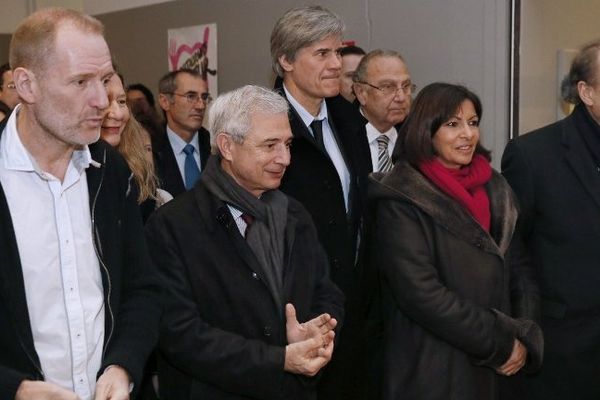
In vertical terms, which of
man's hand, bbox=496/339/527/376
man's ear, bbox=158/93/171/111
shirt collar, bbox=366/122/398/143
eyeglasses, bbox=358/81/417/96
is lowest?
man's hand, bbox=496/339/527/376

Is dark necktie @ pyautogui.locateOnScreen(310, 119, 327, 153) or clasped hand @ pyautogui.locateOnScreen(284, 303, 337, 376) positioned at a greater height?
dark necktie @ pyautogui.locateOnScreen(310, 119, 327, 153)

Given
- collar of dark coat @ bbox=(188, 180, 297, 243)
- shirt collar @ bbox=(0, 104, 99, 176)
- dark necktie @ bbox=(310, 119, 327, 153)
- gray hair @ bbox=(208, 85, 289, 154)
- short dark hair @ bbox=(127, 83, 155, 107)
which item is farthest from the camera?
short dark hair @ bbox=(127, 83, 155, 107)

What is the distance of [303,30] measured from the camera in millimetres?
3307

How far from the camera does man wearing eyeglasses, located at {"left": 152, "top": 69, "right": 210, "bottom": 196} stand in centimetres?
453

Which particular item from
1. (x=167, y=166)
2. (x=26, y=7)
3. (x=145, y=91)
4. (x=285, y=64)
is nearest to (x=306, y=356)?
(x=285, y=64)

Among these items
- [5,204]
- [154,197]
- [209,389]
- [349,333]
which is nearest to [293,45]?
[154,197]

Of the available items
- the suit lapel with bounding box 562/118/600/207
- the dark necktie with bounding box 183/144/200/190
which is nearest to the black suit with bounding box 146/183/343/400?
the suit lapel with bounding box 562/118/600/207

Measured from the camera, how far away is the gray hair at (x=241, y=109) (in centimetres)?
267

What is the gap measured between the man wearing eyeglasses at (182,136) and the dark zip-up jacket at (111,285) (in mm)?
2157

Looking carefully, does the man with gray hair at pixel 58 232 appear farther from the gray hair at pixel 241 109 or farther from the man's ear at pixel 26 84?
the gray hair at pixel 241 109

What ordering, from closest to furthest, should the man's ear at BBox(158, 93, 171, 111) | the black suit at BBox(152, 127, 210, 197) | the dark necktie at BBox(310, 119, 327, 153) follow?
the dark necktie at BBox(310, 119, 327, 153), the black suit at BBox(152, 127, 210, 197), the man's ear at BBox(158, 93, 171, 111)

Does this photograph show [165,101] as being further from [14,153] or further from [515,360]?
[14,153]

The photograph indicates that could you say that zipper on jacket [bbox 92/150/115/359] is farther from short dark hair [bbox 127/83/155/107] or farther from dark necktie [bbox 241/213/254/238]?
short dark hair [bbox 127/83/155/107]

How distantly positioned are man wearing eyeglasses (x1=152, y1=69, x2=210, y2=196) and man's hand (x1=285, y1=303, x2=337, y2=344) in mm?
1986
